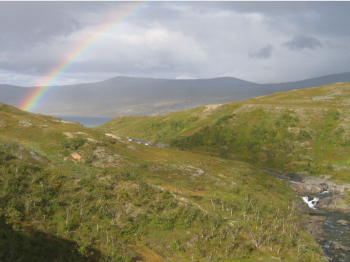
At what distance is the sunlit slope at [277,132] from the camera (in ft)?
298

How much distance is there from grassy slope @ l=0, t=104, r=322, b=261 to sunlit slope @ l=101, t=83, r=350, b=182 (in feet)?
146

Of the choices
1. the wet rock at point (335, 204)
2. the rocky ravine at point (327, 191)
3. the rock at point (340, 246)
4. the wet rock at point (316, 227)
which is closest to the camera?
the rock at point (340, 246)

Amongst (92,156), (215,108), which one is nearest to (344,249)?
(92,156)

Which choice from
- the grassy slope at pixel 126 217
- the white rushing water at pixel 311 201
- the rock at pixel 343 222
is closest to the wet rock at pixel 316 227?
the grassy slope at pixel 126 217

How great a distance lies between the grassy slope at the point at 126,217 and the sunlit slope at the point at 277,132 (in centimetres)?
4435

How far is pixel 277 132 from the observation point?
10969 centimetres

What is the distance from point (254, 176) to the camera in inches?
2544

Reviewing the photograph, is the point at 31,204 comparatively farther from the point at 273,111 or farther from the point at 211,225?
the point at 273,111

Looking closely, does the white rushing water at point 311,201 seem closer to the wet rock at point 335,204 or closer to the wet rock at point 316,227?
the wet rock at point 335,204

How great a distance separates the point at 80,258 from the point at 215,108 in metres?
128

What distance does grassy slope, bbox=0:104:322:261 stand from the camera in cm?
2602

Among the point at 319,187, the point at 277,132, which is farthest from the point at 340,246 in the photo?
the point at 277,132

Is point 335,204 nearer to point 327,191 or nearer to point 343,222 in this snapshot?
point 343,222

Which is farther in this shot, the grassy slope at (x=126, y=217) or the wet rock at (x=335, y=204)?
the wet rock at (x=335, y=204)
